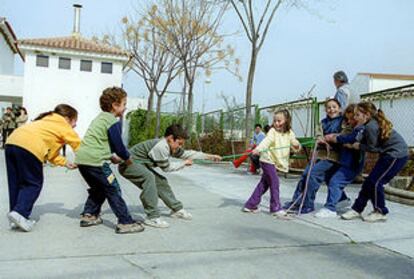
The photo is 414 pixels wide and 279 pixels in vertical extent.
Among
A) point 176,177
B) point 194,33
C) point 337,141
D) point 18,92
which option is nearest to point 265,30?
point 176,177

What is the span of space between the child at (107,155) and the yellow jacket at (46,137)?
23 centimetres

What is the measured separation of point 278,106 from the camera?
48.8 ft

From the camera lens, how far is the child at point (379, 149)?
228 inches

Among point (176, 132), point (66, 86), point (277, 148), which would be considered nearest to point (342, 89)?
point (277, 148)

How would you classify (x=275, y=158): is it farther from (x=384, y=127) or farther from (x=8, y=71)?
(x=8, y=71)

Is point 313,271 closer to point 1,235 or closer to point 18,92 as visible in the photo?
point 1,235

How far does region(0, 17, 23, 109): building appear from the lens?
1292 inches

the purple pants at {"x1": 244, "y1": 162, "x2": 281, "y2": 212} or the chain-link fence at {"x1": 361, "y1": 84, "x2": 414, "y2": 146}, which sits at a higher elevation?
the chain-link fence at {"x1": 361, "y1": 84, "x2": 414, "y2": 146}

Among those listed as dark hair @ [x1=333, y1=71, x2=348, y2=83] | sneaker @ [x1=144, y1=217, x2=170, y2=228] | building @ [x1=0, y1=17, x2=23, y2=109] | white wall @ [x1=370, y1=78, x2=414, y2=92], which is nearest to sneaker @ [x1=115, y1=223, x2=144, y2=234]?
sneaker @ [x1=144, y1=217, x2=170, y2=228]

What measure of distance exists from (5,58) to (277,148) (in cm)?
3753

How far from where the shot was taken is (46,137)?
16.8 ft

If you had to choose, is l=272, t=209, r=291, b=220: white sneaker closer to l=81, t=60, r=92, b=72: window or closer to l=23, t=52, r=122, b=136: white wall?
l=23, t=52, r=122, b=136: white wall

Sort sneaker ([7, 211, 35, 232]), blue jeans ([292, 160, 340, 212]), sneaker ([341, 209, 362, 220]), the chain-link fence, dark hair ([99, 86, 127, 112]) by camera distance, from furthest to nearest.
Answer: the chain-link fence → blue jeans ([292, 160, 340, 212]) → sneaker ([341, 209, 362, 220]) → dark hair ([99, 86, 127, 112]) → sneaker ([7, 211, 35, 232])

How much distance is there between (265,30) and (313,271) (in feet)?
39.0
